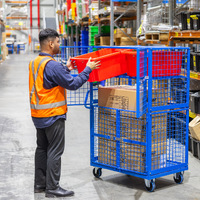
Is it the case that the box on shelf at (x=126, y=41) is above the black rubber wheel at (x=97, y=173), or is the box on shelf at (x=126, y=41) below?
above

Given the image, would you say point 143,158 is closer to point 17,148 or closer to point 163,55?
point 163,55

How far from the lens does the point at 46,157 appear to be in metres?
4.27

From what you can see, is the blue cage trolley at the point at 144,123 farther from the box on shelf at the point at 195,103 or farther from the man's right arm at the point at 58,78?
the box on shelf at the point at 195,103

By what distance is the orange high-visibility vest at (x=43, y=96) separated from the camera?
3977mm

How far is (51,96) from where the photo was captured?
157 inches

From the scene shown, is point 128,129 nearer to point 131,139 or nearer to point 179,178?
point 131,139

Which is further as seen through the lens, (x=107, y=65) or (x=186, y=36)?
(x=186, y=36)

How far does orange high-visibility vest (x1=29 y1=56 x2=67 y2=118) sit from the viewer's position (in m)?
3.98

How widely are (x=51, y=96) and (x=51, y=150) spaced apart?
54cm

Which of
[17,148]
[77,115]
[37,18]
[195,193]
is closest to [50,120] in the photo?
[195,193]

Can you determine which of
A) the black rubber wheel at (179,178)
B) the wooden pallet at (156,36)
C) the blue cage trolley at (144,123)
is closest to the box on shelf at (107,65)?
the blue cage trolley at (144,123)

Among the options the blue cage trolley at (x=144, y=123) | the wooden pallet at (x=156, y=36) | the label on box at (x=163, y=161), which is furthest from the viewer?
the wooden pallet at (x=156, y=36)

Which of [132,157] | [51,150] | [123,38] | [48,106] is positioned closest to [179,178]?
[132,157]

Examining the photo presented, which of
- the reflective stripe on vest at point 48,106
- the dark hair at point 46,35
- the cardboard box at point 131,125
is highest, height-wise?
the dark hair at point 46,35
